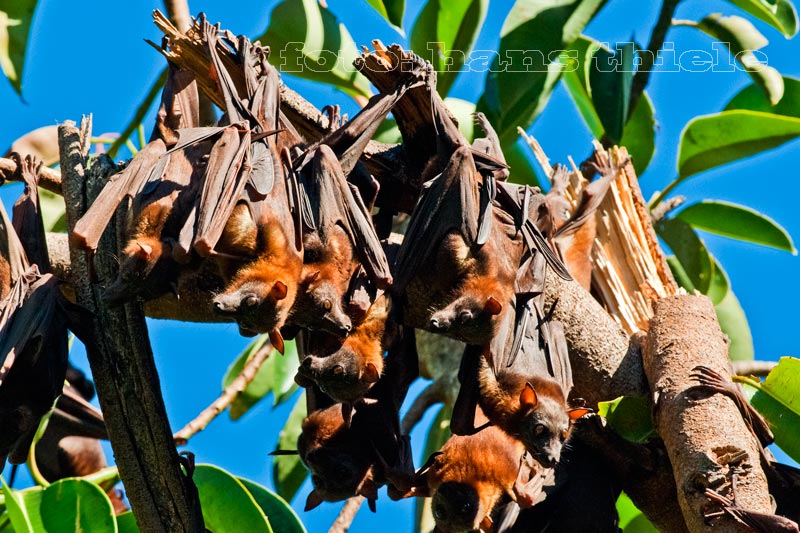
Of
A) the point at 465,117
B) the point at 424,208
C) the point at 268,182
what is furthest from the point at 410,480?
the point at 465,117

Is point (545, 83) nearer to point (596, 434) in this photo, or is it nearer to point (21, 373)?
point (596, 434)

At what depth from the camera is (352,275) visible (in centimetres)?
358

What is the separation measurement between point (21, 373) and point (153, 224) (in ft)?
3.12

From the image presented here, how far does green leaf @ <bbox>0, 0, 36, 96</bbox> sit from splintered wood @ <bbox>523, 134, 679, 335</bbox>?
2858mm

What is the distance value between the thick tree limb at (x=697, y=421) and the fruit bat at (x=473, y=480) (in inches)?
23.9

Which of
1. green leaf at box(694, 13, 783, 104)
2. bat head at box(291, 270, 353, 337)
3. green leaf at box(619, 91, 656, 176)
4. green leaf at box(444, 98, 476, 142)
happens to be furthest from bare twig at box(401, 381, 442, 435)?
bat head at box(291, 270, 353, 337)

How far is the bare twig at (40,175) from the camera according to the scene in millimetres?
4508

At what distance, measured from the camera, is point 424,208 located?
3.82 metres

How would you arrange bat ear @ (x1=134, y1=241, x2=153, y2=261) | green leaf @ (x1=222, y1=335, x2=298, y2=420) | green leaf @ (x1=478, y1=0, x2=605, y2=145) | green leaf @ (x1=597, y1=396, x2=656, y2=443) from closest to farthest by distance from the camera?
bat ear @ (x1=134, y1=241, x2=153, y2=261), green leaf @ (x1=597, y1=396, x2=656, y2=443), green leaf @ (x1=478, y1=0, x2=605, y2=145), green leaf @ (x1=222, y1=335, x2=298, y2=420)

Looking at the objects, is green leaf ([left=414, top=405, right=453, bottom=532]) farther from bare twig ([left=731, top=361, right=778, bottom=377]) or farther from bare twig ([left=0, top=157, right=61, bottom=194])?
bare twig ([left=0, top=157, right=61, bottom=194])

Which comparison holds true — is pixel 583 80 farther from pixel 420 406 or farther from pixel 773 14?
pixel 420 406

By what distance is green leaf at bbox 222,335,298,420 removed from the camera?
6875mm

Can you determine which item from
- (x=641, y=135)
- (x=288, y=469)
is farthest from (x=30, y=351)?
(x=641, y=135)

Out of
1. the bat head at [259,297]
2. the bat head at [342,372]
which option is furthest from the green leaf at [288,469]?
the bat head at [259,297]
